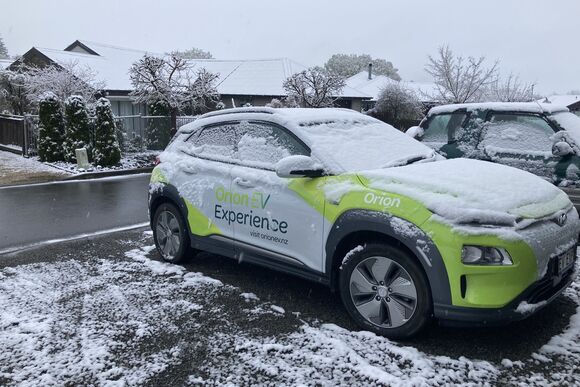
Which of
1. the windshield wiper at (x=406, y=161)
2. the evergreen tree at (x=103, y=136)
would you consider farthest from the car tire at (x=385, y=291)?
the evergreen tree at (x=103, y=136)

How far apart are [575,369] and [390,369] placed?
1194 millimetres

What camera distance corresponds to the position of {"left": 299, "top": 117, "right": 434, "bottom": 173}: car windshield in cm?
427

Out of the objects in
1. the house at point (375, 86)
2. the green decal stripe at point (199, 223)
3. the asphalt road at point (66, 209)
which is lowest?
the asphalt road at point (66, 209)

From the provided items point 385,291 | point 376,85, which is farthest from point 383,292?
point 376,85

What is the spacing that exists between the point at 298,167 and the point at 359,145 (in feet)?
2.62

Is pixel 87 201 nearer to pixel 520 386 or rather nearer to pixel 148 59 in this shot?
pixel 520 386

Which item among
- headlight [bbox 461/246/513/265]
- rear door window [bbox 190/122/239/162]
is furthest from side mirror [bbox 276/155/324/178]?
headlight [bbox 461/246/513/265]

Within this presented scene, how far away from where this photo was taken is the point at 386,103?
32.2 meters

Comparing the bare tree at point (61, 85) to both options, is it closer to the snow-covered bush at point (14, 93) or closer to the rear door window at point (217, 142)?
the snow-covered bush at point (14, 93)

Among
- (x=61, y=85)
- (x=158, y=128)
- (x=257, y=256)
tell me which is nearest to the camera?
(x=257, y=256)

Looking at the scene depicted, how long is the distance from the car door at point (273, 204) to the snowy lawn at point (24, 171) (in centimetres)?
1036

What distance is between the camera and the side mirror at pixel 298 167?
406cm

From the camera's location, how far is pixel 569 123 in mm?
6488

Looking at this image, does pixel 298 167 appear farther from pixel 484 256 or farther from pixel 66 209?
pixel 66 209
